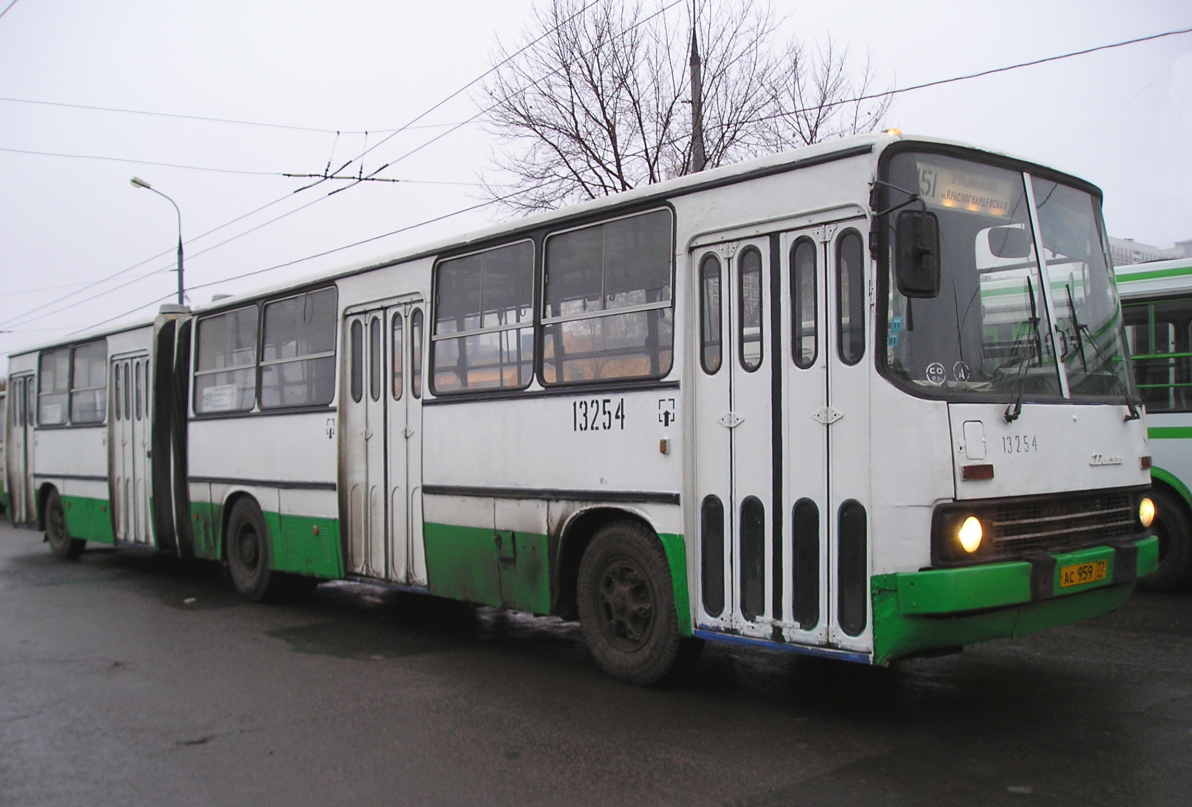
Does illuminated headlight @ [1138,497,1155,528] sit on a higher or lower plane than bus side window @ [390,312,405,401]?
lower

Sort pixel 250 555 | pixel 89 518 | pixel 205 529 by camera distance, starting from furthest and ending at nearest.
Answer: pixel 89 518, pixel 205 529, pixel 250 555

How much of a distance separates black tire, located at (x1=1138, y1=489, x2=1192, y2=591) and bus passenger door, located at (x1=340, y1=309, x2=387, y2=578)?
695cm

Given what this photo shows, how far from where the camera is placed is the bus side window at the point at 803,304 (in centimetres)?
573

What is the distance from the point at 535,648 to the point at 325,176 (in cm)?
1163

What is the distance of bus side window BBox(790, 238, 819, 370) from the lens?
573cm

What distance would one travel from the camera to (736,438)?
239 inches

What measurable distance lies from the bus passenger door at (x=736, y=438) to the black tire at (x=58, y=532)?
1195cm

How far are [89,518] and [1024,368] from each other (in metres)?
12.6

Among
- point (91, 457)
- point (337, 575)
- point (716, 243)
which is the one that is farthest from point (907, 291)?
point (91, 457)

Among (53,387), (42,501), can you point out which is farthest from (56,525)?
(53,387)

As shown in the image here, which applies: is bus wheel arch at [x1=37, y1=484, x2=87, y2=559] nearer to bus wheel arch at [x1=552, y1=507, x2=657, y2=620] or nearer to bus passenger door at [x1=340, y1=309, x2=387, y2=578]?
bus passenger door at [x1=340, y1=309, x2=387, y2=578]

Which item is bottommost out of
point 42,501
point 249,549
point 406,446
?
point 249,549

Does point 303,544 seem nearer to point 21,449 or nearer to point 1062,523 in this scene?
point 1062,523

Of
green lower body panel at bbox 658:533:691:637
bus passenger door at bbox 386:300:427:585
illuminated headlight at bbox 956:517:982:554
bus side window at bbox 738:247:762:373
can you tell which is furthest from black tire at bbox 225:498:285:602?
illuminated headlight at bbox 956:517:982:554
